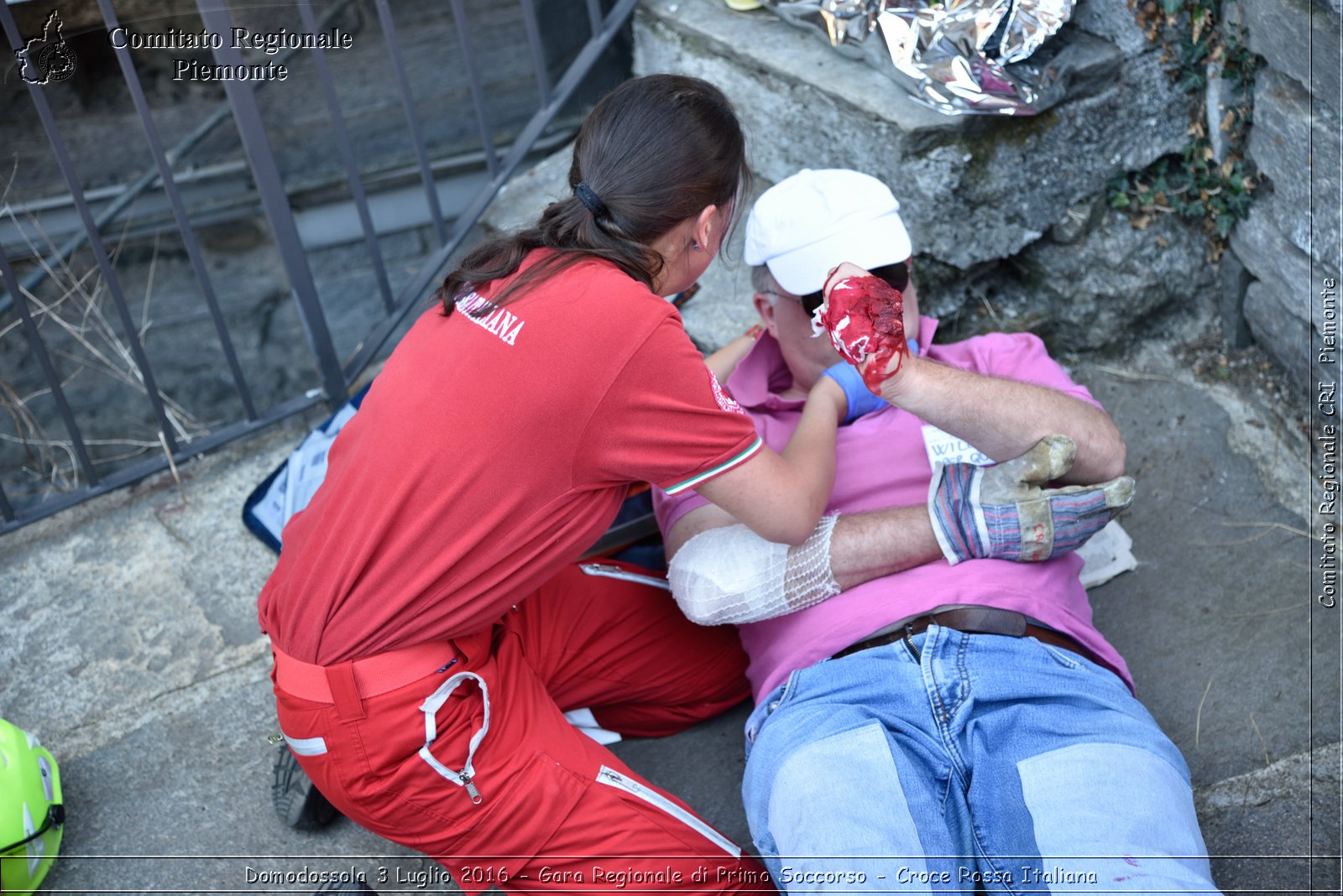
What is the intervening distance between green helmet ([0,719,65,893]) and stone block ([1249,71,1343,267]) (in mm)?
2701

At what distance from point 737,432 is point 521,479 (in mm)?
336

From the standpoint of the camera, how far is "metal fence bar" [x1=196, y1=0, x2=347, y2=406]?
7.97 ft

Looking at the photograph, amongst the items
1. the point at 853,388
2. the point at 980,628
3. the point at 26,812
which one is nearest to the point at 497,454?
the point at 853,388

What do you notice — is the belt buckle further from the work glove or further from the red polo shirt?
the red polo shirt

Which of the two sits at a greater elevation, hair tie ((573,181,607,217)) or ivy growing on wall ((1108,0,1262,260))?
hair tie ((573,181,607,217))

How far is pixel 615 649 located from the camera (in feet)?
7.30

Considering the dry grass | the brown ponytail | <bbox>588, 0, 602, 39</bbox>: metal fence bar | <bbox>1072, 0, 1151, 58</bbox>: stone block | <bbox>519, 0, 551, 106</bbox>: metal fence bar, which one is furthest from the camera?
the dry grass

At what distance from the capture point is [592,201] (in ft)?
5.59

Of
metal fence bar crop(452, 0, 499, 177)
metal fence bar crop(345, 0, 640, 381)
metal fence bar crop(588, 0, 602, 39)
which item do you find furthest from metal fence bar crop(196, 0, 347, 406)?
metal fence bar crop(588, 0, 602, 39)

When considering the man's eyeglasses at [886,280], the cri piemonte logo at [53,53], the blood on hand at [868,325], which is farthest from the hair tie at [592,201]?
the cri piemonte logo at [53,53]

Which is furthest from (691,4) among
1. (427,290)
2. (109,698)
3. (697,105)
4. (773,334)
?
(109,698)

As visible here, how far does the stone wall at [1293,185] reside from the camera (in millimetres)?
2137

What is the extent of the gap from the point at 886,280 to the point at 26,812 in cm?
183

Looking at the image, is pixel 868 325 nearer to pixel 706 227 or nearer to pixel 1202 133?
pixel 706 227
